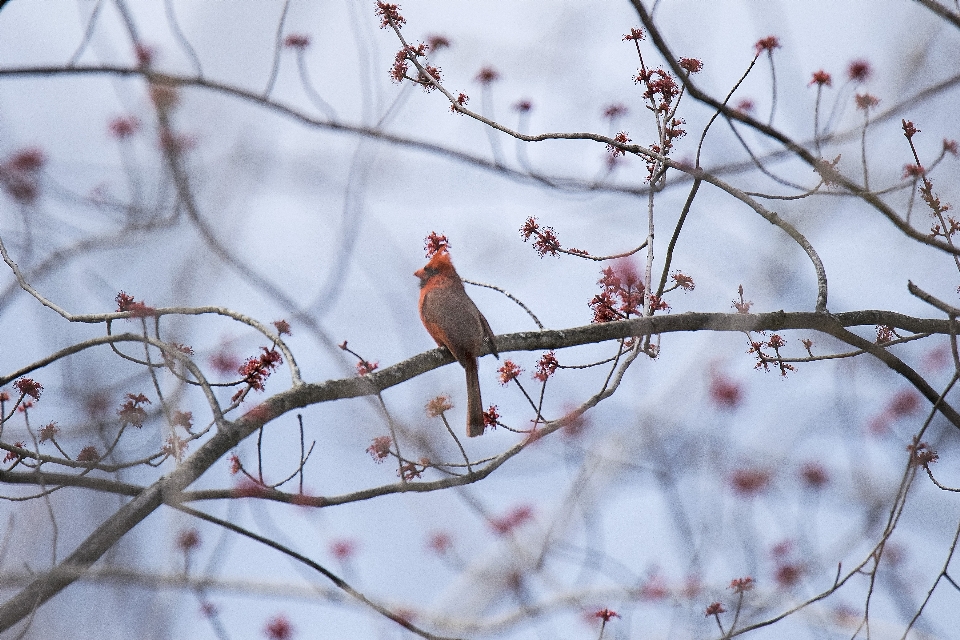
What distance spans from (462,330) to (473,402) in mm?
392

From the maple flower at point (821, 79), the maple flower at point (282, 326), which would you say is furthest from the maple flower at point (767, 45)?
the maple flower at point (282, 326)

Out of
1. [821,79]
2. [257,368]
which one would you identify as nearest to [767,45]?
[821,79]

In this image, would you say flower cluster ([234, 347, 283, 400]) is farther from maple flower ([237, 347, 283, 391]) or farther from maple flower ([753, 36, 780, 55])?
maple flower ([753, 36, 780, 55])

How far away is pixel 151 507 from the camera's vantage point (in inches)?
123

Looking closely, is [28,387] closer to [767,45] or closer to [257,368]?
[257,368]

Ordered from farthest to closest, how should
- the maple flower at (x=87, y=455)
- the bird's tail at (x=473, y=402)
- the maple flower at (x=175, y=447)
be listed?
the bird's tail at (x=473, y=402), the maple flower at (x=87, y=455), the maple flower at (x=175, y=447)

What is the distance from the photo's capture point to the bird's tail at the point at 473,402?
4719 millimetres

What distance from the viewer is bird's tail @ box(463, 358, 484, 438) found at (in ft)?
15.5

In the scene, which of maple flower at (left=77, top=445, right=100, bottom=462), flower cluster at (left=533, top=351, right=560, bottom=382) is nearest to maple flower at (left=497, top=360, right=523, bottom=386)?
flower cluster at (left=533, top=351, right=560, bottom=382)

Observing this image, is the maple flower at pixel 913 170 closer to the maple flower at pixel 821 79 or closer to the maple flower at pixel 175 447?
the maple flower at pixel 821 79

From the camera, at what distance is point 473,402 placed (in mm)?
4820

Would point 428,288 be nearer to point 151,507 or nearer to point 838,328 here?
point 838,328

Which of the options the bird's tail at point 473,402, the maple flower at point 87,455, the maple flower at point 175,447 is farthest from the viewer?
the bird's tail at point 473,402

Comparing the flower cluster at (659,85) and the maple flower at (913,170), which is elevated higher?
the flower cluster at (659,85)
